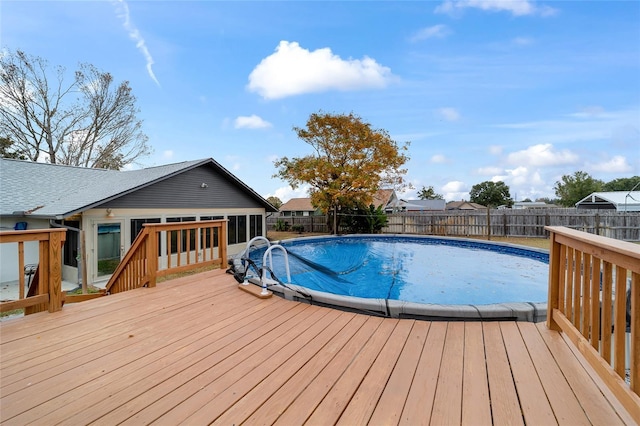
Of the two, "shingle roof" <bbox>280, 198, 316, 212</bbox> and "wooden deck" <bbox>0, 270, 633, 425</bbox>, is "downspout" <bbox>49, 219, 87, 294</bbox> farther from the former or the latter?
"shingle roof" <bbox>280, 198, 316, 212</bbox>

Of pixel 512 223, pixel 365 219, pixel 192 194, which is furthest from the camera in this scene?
pixel 365 219

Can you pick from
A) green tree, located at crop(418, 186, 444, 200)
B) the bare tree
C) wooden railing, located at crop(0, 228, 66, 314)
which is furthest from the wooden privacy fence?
green tree, located at crop(418, 186, 444, 200)

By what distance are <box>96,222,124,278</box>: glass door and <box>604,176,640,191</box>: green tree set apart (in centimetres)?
5443

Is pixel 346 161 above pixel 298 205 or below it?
above

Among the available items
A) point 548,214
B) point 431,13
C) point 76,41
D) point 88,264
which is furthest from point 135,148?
point 548,214

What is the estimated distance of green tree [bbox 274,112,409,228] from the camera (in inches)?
564

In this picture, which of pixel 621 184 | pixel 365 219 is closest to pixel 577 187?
pixel 621 184

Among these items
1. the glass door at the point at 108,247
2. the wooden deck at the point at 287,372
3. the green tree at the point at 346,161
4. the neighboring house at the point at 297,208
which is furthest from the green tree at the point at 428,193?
the wooden deck at the point at 287,372

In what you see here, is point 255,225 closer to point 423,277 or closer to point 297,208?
point 423,277

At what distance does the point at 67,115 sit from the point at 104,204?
13238mm

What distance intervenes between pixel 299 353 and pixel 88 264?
28.6ft

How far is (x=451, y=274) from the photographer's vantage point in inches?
297

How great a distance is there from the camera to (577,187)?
113 ft

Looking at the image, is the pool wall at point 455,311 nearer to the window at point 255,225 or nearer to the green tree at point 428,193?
the window at point 255,225
